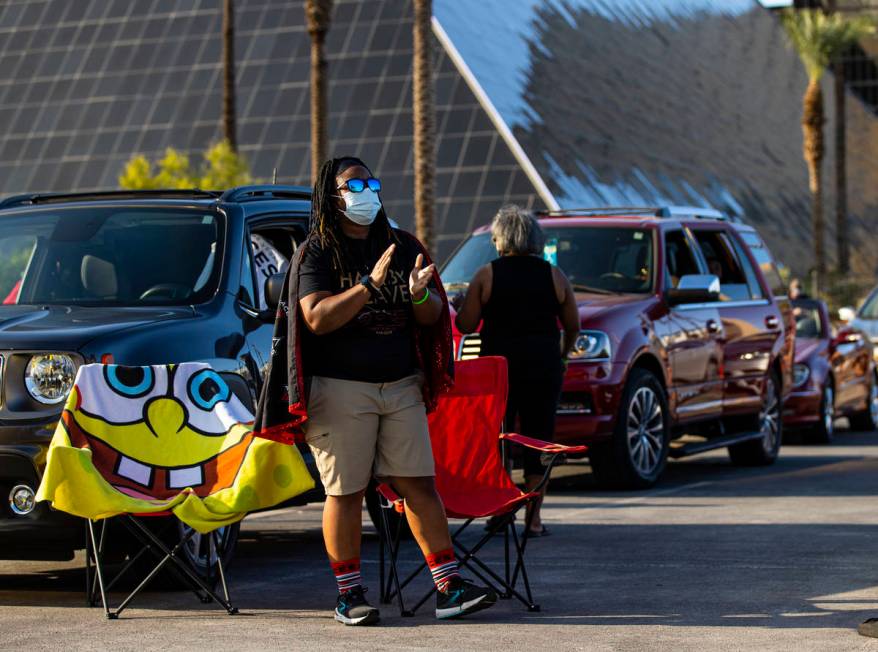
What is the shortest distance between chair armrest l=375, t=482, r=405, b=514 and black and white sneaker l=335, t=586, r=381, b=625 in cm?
37

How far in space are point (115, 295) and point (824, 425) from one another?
10.7 m

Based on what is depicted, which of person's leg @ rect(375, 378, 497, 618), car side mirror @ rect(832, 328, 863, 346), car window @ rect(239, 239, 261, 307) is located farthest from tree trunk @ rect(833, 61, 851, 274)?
person's leg @ rect(375, 378, 497, 618)

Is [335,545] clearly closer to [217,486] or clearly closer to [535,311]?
[217,486]

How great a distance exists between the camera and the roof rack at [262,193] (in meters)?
9.16

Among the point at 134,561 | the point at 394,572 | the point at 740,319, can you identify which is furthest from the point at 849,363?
the point at 134,561

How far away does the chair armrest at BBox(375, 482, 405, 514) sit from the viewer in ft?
23.3

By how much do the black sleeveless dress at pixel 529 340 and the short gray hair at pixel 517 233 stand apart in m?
0.08

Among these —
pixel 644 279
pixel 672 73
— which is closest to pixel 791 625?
pixel 644 279

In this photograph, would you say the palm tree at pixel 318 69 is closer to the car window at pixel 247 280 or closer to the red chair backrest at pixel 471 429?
the car window at pixel 247 280

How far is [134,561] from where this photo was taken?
766 centimetres

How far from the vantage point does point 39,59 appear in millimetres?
43281

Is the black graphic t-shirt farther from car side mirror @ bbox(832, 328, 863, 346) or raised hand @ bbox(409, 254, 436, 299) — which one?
car side mirror @ bbox(832, 328, 863, 346)

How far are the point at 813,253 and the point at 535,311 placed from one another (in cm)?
4361

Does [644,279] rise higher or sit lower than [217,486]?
higher
